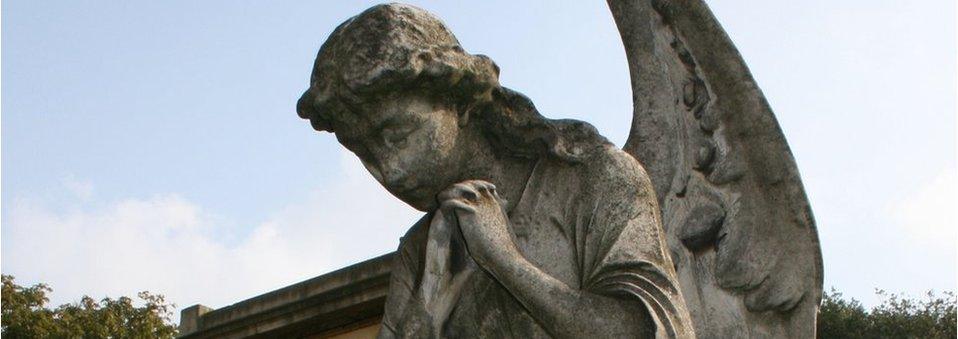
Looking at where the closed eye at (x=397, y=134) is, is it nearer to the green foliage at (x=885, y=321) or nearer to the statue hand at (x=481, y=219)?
the statue hand at (x=481, y=219)

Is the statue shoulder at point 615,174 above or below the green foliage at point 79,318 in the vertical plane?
below

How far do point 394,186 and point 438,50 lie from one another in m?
0.49

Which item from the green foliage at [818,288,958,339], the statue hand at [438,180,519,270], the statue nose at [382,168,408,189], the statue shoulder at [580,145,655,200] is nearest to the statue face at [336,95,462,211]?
the statue nose at [382,168,408,189]

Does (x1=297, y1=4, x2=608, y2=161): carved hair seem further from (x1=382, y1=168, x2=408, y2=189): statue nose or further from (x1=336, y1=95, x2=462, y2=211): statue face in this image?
(x1=382, y1=168, x2=408, y2=189): statue nose

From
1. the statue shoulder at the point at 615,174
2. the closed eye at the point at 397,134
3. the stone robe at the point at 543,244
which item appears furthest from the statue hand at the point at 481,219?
the statue shoulder at the point at 615,174

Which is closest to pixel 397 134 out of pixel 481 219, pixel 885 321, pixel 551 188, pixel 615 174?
pixel 481 219

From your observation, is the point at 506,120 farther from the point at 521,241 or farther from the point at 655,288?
the point at 655,288

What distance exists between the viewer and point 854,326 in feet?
123

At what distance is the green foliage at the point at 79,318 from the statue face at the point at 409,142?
112 feet

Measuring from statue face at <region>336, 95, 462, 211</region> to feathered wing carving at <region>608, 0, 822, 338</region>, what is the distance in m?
0.88

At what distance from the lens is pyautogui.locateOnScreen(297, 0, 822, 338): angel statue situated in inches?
216

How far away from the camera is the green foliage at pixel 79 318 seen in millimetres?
38500


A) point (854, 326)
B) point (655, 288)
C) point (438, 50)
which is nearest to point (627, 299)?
point (655, 288)

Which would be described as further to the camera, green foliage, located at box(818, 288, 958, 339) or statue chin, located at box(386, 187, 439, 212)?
green foliage, located at box(818, 288, 958, 339)
